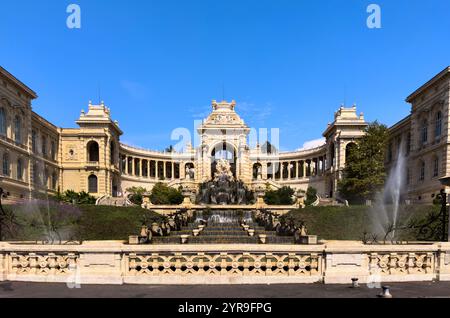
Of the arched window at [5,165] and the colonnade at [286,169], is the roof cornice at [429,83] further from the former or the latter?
the arched window at [5,165]

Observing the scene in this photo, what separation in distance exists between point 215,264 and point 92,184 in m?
62.2

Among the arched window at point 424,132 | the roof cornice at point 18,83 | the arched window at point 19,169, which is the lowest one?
the arched window at point 19,169

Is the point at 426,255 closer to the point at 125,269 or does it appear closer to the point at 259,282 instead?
the point at 259,282

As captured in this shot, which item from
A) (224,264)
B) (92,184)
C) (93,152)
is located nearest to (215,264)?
(224,264)

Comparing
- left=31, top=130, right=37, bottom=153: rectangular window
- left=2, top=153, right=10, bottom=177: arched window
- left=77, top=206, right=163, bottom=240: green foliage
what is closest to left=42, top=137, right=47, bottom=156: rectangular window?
left=31, top=130, right=37, bottom=153: rectangular window

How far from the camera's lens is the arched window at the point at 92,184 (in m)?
64.6

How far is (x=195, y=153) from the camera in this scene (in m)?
85.9

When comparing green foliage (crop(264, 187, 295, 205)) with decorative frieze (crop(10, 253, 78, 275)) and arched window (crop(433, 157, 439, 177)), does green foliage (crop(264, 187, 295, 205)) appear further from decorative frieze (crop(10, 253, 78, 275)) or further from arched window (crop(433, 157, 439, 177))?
decorative frieze (crop(10, 253, 78, 275))

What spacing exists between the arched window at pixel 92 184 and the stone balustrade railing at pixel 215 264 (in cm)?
5865

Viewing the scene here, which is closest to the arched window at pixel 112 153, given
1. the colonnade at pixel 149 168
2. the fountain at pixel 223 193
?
the colonnade at pixel 149 168

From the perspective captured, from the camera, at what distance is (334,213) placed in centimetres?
3322

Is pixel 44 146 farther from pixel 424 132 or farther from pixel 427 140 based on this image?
pixel 424 132
